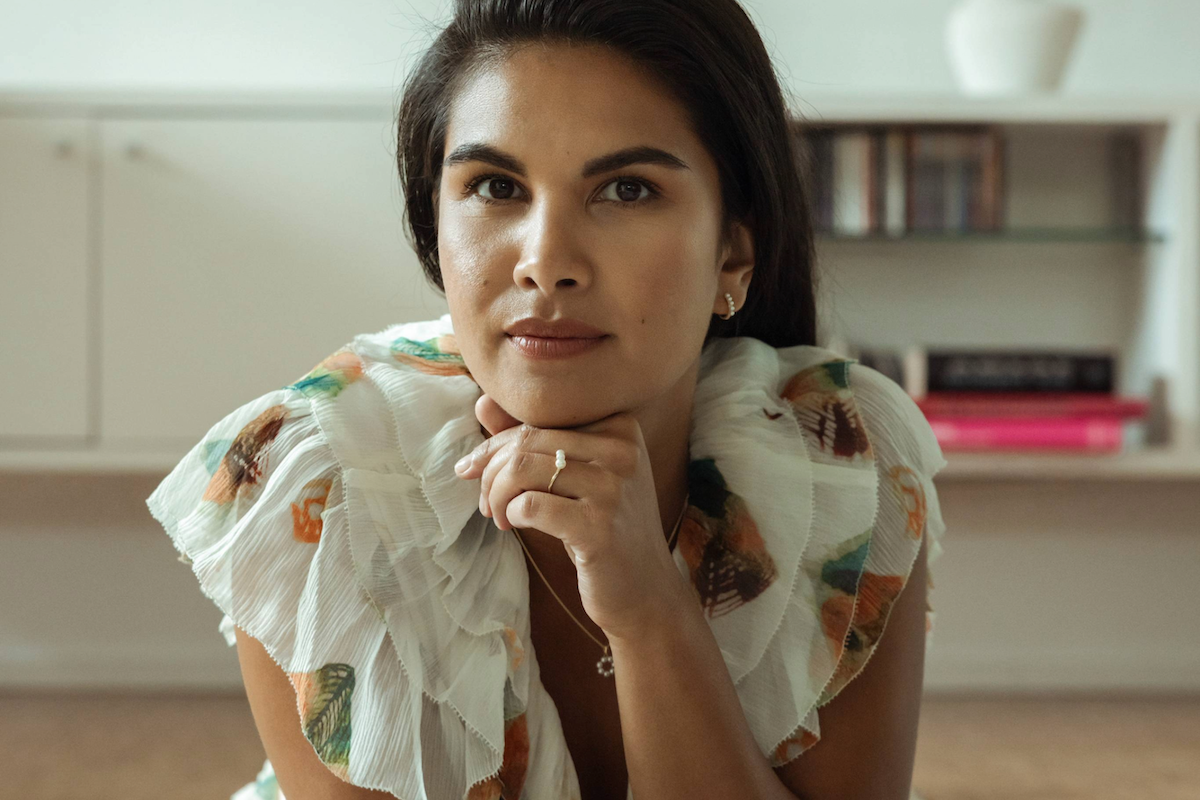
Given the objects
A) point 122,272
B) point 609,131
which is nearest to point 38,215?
point 122,272

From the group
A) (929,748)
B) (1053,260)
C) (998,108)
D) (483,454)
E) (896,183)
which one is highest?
(998,108)

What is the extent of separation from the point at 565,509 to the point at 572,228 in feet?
0.73

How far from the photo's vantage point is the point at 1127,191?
2.15 meters

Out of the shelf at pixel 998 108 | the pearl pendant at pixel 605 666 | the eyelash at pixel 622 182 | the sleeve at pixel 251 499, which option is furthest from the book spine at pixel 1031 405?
the sleeve at pixel 251 499

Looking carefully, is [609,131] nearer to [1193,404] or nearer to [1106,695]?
[1193,404]

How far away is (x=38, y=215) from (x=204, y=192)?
0.28 meters

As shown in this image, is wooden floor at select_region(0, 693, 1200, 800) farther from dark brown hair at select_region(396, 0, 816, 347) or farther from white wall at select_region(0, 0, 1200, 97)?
white wall at select_region(0, 0, 1200, 97)

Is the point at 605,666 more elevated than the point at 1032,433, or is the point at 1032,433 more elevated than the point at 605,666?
the point at 1032,433

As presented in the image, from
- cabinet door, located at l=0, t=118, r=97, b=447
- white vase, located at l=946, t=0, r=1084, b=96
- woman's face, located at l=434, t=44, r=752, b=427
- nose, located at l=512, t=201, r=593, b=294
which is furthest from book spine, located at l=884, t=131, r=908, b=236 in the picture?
cabinet door, located at l=0, t=118, r=97, b=447

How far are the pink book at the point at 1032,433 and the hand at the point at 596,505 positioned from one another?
3.88 ft

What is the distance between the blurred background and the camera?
1.90 metres

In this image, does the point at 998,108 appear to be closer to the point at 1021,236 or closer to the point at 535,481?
the point at 1021,236

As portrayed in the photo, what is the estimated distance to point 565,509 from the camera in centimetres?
85

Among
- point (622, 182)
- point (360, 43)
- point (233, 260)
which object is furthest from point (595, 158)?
point (360, 43)
